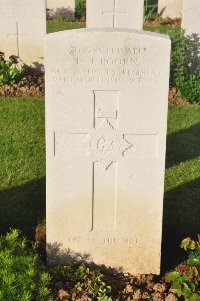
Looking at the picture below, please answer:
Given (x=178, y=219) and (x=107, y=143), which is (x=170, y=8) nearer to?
(x=178, y=219)

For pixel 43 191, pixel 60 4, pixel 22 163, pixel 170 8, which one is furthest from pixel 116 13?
pixel 170 8

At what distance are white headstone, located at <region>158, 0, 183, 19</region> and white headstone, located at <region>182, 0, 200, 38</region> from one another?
654cm

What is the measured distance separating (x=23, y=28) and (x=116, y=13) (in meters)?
1.49

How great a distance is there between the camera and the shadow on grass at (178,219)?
15.2ft

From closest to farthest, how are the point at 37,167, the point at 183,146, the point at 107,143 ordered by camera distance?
the point at 107,143 → the point at 37,167 → the point at 183,146

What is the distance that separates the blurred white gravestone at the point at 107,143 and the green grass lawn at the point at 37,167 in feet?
2.58

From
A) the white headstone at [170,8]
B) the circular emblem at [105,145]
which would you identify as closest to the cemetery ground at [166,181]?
the circular emblem at [105,145]

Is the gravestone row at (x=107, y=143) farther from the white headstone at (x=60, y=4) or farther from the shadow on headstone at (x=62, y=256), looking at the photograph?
the white headstone at (x=60, y=4)

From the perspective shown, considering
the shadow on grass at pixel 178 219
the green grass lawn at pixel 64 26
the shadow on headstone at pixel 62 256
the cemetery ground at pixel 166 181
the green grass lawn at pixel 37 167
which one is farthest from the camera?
the green grass lawn at pixel 64 26

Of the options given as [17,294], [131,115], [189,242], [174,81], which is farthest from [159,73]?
[174,81]

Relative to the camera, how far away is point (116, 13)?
8.83 meters

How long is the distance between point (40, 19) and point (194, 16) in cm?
243

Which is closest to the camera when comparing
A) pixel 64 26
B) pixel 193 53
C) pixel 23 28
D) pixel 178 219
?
pixel 178 219

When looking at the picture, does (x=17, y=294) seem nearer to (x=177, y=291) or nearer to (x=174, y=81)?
(x=177, y=291)
